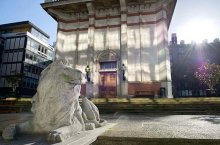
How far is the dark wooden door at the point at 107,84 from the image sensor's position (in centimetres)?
1932

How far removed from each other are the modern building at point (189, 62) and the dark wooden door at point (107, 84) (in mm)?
20589

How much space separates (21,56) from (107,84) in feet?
80.1

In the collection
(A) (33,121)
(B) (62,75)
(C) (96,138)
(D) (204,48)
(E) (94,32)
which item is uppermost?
(D) (204,48)

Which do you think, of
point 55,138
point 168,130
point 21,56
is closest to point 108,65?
point 168,130

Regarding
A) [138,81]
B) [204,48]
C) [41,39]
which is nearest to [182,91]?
[204,48]

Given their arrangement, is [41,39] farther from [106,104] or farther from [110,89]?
[106,104]

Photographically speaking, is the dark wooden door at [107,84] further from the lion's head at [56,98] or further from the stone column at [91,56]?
the lion's head at [56,98]

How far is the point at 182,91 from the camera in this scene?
38.2 metres

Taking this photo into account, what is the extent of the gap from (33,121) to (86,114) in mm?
1476

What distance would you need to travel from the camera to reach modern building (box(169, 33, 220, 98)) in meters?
37.2

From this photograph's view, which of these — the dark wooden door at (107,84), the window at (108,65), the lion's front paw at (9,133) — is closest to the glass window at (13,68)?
the window at (108,65)

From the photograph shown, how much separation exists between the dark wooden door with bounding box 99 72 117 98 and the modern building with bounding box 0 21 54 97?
20232 mm

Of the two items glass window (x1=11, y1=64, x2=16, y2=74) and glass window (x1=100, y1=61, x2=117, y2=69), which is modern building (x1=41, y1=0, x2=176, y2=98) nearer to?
glass window (x1=100, y1=61, x2=117, y2=69)

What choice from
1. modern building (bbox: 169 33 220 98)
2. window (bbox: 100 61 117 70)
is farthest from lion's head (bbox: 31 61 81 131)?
modern building (bbox: 169 33 220 98)
